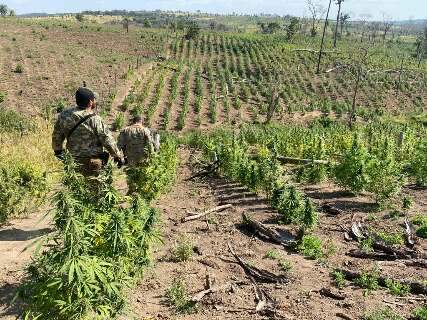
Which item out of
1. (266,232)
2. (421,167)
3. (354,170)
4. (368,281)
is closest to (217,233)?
(266,232)

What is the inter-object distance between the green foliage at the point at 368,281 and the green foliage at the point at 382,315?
56 centimetres

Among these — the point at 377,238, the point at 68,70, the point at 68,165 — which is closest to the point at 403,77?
the point at 68,70

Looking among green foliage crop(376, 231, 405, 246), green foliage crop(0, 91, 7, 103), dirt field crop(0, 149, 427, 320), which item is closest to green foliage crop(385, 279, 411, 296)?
dirt field crop(0, 149, 427, 320)

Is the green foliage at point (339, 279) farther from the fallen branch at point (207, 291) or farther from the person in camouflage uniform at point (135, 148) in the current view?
the person in camouflage uniform at point (135, 148)

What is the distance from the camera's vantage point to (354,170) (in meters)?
10.1

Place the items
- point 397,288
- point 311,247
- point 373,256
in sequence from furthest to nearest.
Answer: point 311,247, point 373,256, point 397,288

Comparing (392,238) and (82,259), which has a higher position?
(82,259)

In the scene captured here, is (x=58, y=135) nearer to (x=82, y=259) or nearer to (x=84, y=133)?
(x=84, y=133)

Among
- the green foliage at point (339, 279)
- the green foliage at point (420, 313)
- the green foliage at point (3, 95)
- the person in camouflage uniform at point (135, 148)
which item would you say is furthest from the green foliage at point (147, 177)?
the green foliage at point (3, 95)

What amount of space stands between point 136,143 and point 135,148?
97mm

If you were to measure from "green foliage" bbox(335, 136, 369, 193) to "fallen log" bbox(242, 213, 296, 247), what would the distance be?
3.00 meters

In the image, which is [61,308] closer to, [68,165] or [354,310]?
[68,165]

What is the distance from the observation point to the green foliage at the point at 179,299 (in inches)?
212

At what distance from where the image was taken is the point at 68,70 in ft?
111
